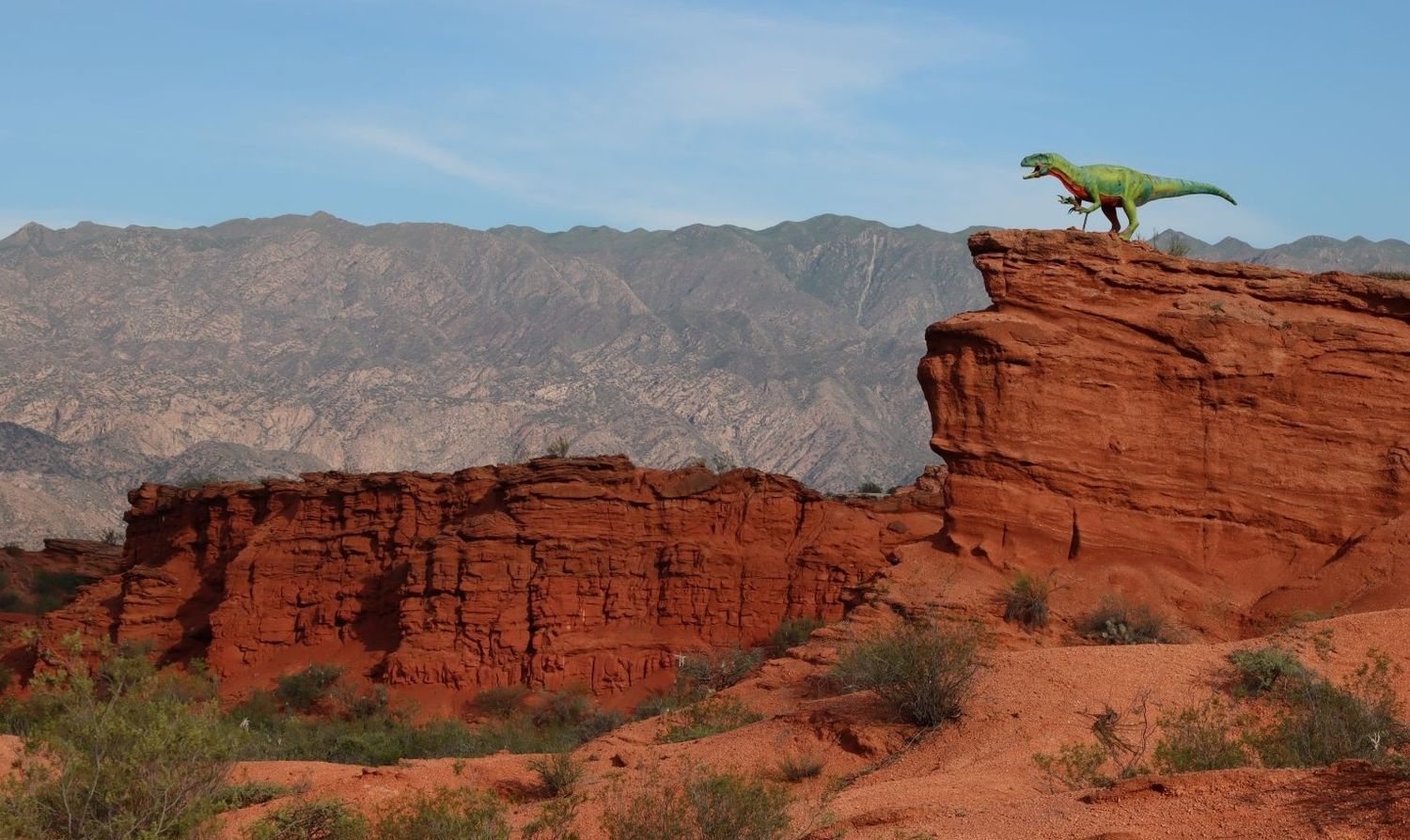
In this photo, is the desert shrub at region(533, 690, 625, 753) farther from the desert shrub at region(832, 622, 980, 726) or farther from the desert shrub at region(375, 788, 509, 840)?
the desert shrub at region(375, 788, 509, 840)

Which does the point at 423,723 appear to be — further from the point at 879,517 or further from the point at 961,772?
the point at 961,772

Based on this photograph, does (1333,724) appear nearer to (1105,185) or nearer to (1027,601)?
(1027,601)

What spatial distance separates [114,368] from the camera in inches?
4705

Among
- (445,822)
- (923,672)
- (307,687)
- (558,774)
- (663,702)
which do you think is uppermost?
(923,672)

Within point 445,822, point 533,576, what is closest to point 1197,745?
point 445,822

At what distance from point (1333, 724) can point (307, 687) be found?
77.4 ft

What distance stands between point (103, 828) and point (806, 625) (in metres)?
19.3

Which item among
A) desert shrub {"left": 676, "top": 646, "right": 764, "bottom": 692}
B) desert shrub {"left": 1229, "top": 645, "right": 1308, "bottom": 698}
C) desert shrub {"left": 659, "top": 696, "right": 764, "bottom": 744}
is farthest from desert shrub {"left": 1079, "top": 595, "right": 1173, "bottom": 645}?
desert shrub {"left": 676, "top": 646, "right": 764, "bottom": 692}

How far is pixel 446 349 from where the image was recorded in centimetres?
13812

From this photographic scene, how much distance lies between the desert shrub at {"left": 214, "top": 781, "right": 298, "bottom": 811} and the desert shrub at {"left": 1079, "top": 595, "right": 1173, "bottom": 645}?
10587mm

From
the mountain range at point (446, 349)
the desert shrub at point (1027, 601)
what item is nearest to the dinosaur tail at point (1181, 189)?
the desert shrub at point (1027, 601)

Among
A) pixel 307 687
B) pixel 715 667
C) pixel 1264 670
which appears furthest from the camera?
pixel 307 687

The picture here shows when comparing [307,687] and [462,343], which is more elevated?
[462,343]

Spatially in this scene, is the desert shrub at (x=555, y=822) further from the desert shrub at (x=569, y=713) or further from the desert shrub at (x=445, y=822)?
the desert shrub at (x=569, y=713)
